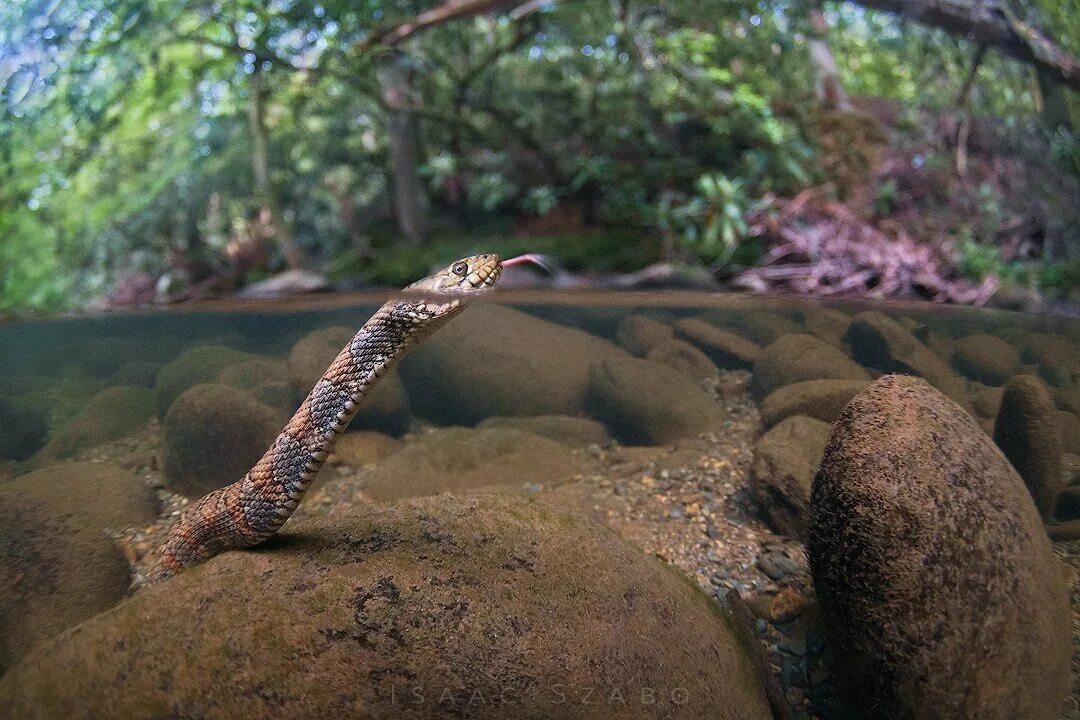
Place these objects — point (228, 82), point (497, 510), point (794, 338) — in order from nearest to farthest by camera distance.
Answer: point (497, 510) → point (228, 82) → point (794, 338)

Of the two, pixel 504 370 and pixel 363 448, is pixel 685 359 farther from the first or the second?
pixel 363 448

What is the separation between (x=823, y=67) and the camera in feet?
16.0

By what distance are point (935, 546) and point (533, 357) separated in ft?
7.97

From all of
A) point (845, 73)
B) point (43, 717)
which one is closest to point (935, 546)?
point (43, 717)

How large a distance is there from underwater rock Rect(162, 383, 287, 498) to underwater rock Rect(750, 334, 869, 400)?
2474 millimetres

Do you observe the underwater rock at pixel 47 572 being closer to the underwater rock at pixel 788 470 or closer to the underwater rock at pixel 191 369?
the underwater rock at pixel 191 369

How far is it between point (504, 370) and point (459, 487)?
924 millimetres

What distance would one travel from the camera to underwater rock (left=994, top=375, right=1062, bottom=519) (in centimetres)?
238

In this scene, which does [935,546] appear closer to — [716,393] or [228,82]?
[716,393]

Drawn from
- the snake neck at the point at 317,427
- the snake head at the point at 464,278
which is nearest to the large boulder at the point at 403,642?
the snake neck at the point at 317,427

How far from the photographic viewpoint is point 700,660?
201cm

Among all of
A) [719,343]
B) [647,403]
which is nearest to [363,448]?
[647,403]

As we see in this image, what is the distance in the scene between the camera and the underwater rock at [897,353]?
8.20ft

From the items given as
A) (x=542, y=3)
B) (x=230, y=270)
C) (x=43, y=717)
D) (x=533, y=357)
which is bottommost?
(x=43, y=717)
